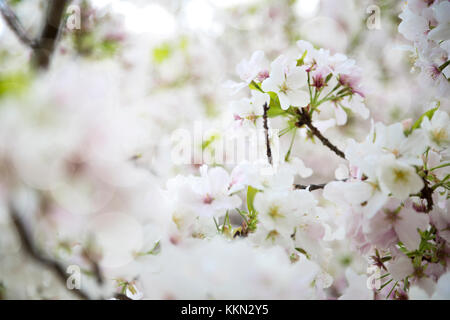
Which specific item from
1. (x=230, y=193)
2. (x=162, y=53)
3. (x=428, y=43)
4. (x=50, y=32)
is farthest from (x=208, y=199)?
(x=162, y=53)

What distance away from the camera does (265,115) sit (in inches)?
28.2

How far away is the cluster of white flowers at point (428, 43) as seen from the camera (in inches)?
Result: 26.6

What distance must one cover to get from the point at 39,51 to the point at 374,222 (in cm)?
105

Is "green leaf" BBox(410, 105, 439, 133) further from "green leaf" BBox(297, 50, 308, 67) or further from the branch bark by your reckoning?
the branch bark

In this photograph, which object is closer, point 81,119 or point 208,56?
point 81,119

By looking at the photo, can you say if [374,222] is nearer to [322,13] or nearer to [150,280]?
[150,280]

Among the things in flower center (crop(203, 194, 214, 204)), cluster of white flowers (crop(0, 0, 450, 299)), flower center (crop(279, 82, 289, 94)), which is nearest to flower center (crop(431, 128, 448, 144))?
cluster of white flowers (crop(0, 0, 450, 299))

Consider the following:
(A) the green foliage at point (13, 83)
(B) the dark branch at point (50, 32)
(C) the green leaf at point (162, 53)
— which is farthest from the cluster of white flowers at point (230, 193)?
(C) the green leaf at point (162, 53)

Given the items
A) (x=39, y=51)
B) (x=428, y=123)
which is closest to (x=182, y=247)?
(x=428, y=123)

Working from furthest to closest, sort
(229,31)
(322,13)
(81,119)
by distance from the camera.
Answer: (229,31)
(322,13)
(81,119)

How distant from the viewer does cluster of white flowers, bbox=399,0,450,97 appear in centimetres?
68

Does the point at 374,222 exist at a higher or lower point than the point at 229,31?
lower

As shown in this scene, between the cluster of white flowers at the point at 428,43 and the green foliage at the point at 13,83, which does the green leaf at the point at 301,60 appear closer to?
the cluster of white flowers at the point at 428,43

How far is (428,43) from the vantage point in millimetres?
694
